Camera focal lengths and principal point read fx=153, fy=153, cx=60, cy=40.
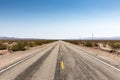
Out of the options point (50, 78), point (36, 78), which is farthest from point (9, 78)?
point (50, 78)

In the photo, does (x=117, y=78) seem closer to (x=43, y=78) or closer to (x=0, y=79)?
Result: (x=43, y=78)

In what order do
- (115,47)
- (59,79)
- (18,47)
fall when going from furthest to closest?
(115,47) < (18,47) < (59,79)

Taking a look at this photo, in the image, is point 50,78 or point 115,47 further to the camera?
point 115,47

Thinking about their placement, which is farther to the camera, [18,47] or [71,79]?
[18,47]

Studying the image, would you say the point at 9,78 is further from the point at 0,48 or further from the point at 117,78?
the point at 0,48

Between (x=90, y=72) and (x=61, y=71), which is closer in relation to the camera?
(x=90, y=72)

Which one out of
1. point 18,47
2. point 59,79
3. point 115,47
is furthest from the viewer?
point 115,47

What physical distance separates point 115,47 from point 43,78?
2893 cm

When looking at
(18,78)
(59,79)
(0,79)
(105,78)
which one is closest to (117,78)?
(105,78)

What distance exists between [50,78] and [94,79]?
1962 millimetres

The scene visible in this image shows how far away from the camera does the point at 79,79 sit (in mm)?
6781

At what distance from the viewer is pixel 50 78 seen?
6922mm

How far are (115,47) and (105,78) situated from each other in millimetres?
27859

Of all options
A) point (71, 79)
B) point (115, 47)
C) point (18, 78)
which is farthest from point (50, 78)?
point (115, 47)
